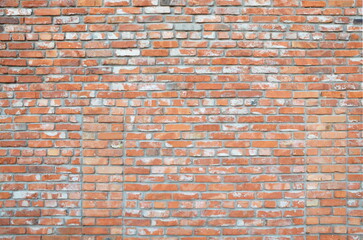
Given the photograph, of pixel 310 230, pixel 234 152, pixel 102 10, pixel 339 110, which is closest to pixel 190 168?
pixel 234 152

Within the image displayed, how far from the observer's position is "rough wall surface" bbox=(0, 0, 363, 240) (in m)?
2.89

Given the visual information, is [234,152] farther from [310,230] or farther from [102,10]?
[102,10]

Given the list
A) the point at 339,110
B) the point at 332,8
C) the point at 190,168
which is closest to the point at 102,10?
the point at 190,168

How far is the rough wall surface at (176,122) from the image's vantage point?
289 centimetres

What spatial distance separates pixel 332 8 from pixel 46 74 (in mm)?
2526

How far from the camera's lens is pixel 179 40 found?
291 cm

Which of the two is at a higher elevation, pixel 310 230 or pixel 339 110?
pixel 339 110

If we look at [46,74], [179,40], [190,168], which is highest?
[179,40]

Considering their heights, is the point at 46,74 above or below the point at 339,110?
above

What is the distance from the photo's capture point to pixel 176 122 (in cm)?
290

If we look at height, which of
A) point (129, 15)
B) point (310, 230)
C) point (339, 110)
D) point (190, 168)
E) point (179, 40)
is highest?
point (129, 15)

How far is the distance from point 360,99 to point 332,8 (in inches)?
32.3

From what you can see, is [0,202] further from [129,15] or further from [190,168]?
[129,15]

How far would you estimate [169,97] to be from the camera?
2902 millimetres
